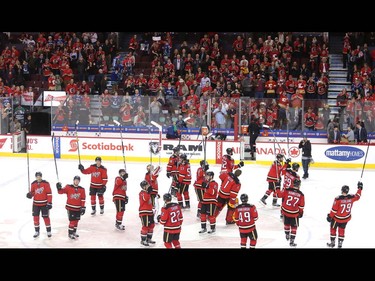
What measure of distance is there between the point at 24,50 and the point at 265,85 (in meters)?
8.82

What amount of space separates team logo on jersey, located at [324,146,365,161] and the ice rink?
1.24 ft

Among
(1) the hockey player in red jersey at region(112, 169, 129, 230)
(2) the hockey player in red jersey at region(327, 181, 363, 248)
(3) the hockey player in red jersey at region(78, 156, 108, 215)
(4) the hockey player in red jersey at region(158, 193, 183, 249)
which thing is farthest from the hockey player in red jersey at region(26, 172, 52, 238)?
(2) the hockey player in red jersey at region(327, 181, 363, 248)

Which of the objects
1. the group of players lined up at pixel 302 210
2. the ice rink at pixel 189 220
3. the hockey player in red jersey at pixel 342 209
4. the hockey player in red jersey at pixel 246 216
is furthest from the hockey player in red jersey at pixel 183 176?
the hockey player in red jersey at pixel 342 209

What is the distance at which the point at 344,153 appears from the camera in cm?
2023

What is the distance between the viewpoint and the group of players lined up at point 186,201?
Answer: 12.5 meters

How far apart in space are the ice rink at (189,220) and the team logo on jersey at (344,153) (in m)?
0.38

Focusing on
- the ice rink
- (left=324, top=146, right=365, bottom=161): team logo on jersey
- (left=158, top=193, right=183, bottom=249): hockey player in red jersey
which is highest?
(left=324, top=146, right=365, bottom=161): team logo on jersey

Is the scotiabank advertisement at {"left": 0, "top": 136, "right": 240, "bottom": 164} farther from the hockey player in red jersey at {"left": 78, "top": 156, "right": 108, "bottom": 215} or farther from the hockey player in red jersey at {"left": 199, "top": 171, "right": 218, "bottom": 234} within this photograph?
the hockey player in red jersey at {"left": 199, "top": 171, "right": 218, "bottom": 234}

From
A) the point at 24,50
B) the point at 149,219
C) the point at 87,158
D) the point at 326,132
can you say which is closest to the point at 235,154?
the point at 326,132

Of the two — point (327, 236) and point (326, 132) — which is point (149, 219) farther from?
point (326, 132)

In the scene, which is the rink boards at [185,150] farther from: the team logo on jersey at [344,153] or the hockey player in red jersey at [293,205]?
the hockey player in red jersey at [293,205]

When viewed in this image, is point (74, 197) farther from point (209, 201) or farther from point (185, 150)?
point (185, 150)

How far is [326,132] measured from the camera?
68.3ft

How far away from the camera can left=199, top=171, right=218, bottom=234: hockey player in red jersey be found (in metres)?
14.1
